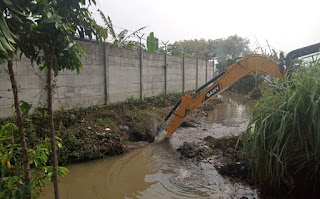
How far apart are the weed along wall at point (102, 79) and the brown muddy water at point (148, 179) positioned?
5.23ft

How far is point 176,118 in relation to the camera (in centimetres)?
593

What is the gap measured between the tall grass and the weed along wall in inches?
124

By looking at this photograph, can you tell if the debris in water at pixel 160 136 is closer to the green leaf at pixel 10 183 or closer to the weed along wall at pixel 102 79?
the weed along wall at pixel 102 79

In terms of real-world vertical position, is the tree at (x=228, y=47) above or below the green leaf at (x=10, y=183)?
above

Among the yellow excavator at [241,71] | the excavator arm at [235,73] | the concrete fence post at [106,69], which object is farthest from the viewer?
the concrete fence post at [106,69]

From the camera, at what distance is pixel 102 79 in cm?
703

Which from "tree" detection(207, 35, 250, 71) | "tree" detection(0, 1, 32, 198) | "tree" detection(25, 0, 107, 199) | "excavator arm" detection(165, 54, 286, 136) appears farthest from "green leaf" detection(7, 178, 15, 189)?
"tree" detection(207, 35, 250, 71)

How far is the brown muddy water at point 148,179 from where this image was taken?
349 cm

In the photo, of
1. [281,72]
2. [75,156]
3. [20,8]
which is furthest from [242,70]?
[20,8]

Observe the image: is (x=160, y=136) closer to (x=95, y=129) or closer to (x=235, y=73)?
(x=95, y=129)

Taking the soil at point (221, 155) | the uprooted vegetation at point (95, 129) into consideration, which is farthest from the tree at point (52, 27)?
the soil at point (221, 155)

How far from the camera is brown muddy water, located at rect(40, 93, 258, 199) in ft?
11.5

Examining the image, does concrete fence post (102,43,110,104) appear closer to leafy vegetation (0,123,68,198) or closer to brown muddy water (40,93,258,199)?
brown muddy water (40,93,258,199)

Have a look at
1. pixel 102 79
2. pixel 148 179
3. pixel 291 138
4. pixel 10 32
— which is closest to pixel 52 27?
pixel 10 32
